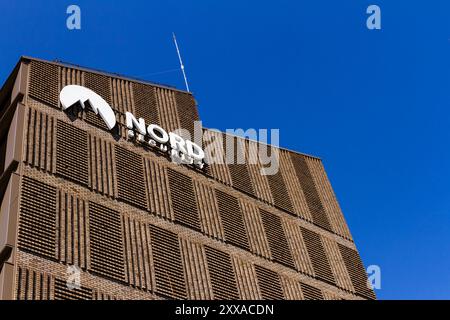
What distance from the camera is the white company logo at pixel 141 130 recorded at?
3397cm

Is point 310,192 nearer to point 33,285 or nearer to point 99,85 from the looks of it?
→ point 99,85

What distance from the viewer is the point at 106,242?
28.9 meters

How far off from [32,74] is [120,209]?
28.7 feet

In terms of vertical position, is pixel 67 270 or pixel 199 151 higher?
pixel 199 151

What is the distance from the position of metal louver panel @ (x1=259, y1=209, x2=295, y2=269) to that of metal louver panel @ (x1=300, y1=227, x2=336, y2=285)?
211 cm

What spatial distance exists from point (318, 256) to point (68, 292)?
1952 cm

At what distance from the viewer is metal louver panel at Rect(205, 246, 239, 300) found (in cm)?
3234

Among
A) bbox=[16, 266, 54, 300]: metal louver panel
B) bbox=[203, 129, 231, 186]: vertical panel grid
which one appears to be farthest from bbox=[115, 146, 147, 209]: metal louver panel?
bbox=[16, 266, 54, 300]: metal louver panel

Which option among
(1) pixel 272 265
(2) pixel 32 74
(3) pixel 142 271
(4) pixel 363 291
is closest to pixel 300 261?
(1) pixel 272 265

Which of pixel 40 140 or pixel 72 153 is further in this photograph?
pixel 72 153

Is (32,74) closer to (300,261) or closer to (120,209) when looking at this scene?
(120,209)

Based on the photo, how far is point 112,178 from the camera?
3212 cm

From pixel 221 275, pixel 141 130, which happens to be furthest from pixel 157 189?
pixel 221 275
